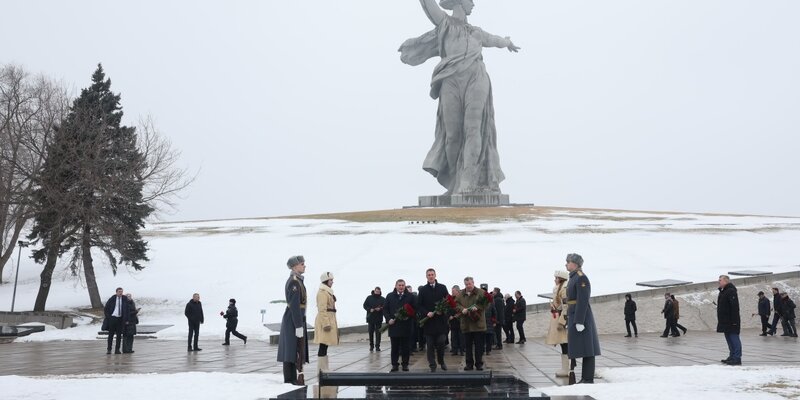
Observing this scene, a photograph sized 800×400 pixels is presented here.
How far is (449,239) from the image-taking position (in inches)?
1318

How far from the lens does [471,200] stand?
5206 cm

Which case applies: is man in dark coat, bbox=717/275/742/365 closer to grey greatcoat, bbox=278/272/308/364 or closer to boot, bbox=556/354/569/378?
boot, bbox=556/354/569/378

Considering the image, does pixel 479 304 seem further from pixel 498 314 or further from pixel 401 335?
pixel 498 314

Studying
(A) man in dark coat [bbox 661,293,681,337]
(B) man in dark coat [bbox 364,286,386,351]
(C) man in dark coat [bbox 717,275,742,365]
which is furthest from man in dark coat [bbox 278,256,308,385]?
(A) man in dark coat [bbox 661,293,681,337]

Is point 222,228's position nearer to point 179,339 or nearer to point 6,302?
point 6,302

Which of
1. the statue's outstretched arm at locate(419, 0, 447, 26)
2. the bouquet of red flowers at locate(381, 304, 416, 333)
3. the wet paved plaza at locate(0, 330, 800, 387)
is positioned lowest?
the wet paved plaza at locate(0, 330, 800, 387)

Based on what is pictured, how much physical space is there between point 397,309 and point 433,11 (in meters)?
44.5

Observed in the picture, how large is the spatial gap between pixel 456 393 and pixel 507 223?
33.8 meters

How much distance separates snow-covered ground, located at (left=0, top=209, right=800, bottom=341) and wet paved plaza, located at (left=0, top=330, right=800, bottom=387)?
150 inches

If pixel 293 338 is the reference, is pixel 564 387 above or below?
below

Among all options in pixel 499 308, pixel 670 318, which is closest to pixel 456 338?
pixel 499 308

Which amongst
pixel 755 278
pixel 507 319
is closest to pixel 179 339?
pixel 507 319

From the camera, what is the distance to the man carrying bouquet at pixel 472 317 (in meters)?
11.0

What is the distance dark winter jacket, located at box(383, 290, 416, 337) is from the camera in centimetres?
1117
